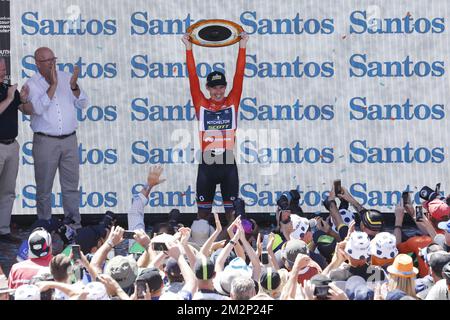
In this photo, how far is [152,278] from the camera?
7.39m

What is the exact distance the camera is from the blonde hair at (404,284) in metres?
7.48

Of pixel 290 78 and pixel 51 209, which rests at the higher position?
pixel 290 78

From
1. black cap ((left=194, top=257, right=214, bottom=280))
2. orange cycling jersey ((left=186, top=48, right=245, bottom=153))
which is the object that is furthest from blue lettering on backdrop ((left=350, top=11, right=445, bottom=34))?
black cap ((left=194, top=257, right=214, bottom=280))

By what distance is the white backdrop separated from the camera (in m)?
12.8

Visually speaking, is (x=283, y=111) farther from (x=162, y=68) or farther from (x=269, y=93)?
(x=162, y=68)

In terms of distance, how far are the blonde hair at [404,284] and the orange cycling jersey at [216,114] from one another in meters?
4.94

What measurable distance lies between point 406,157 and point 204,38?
2.59 metres

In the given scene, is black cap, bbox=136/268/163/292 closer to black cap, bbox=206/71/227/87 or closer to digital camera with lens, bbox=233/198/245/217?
digital camera with lens, bbox=233/198/245/217

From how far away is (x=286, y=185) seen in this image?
42.7 feet

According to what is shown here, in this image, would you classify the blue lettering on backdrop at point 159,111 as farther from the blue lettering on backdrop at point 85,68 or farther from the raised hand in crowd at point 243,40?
the raised hand in crowd at point 243,40
